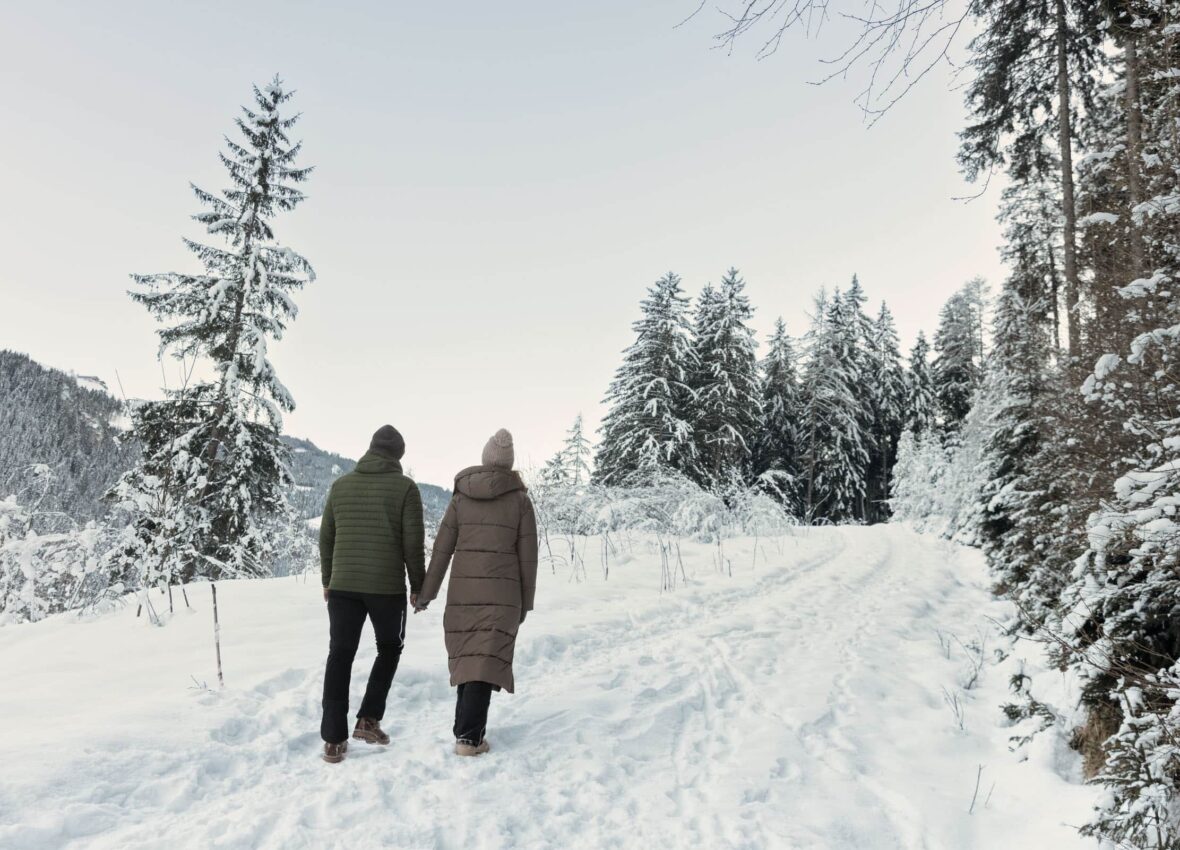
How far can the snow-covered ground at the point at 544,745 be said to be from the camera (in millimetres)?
3162

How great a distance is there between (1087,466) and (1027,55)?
8564 millimetres

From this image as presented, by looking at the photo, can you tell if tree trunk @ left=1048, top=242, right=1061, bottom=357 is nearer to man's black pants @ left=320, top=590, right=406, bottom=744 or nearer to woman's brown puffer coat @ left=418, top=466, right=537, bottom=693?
woman's brown puffer coat @ left=418, top=466, right=537, bottom=693

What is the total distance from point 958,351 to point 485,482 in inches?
1799

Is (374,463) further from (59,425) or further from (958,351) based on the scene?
(59,425)

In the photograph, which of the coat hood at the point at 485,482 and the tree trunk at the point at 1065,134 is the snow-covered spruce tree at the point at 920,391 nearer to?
the tree trunk at the point at 1065,134

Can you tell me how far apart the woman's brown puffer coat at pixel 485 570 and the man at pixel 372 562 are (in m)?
0.21

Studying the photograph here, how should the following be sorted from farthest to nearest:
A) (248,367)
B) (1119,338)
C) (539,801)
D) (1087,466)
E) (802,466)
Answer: (802,466) → (248,367) → (1087,466) → (1119,338) → (539,801)

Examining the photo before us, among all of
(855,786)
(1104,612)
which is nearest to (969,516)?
(1104,612)

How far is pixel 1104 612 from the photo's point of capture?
4.53 metres

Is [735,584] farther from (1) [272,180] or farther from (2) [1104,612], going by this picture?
(1) [272,180]

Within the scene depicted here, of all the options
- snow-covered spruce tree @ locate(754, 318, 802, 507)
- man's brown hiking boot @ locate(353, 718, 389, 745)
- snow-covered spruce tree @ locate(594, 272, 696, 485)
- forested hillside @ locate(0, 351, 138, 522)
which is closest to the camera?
man's brown hiking boot @ locate(353, 718, 389, 745)

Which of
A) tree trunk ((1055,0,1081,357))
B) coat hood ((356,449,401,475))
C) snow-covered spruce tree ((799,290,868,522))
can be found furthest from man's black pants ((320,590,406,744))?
snow-covered spruce tree ((799,290,868,522))

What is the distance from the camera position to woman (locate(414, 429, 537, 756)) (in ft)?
13.6

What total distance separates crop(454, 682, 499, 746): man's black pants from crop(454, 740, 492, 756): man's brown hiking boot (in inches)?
0.5
